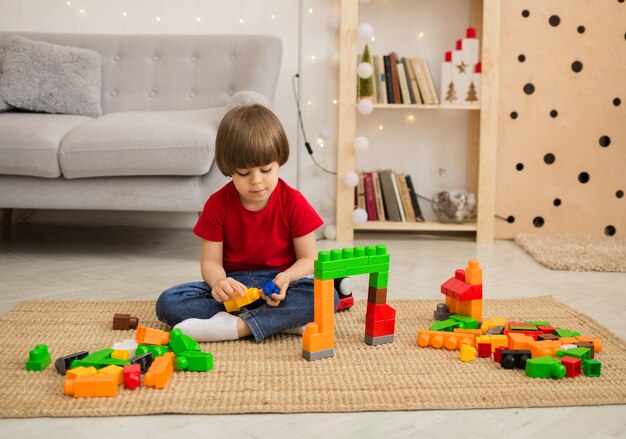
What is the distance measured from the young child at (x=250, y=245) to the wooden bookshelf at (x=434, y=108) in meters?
1.33

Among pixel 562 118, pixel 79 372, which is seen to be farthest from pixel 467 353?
pixel 562 118

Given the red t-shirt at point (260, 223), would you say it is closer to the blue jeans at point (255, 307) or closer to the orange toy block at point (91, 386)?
the blue jeans at point (255, 307)

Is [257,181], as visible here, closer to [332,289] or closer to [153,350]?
[332,289]

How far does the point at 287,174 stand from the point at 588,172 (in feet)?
4.23

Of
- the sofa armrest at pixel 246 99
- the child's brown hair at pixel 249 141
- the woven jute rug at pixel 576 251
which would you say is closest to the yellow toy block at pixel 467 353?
the child's brown hair at pixel 249 141

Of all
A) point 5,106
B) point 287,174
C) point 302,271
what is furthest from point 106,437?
point 287,174

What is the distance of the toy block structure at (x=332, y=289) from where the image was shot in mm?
1461

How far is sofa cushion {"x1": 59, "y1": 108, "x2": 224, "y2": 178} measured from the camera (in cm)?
243

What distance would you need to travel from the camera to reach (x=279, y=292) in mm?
1593

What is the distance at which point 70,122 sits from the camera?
2.66 metres

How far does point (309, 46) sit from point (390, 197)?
2.50 feet

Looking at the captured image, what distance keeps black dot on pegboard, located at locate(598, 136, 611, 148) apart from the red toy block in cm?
195

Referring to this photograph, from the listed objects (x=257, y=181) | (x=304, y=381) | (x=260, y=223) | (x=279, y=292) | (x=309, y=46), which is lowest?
(x=304, y=381)

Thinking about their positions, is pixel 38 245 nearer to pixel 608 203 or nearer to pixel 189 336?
pixel 189 336
